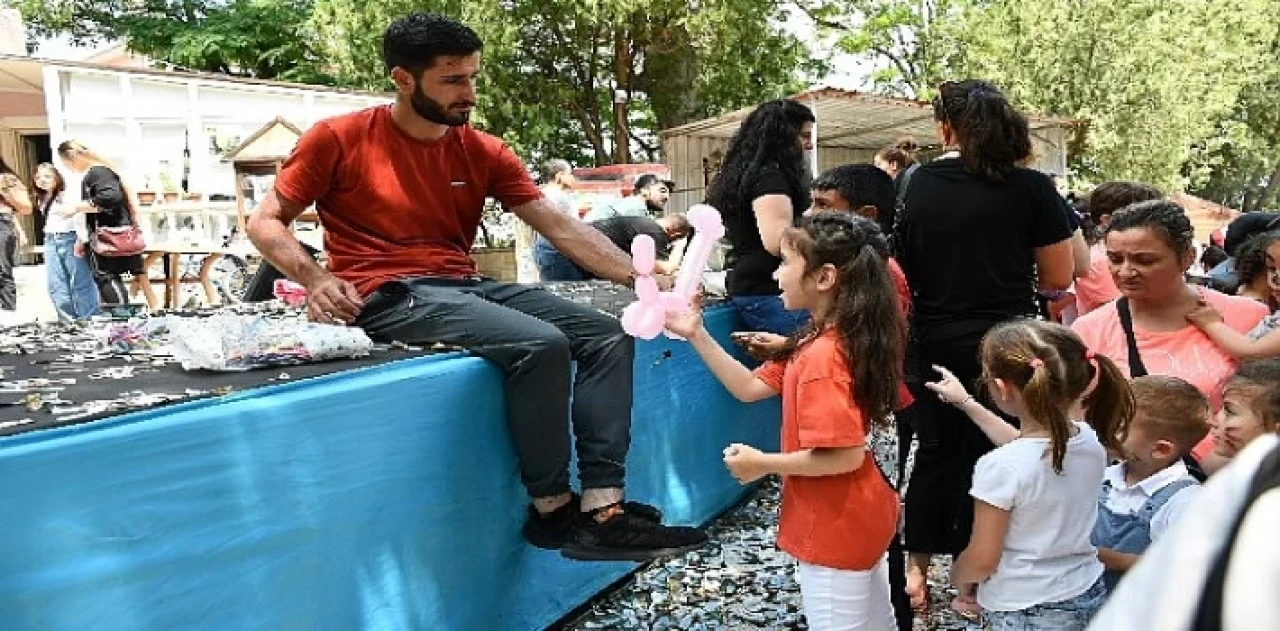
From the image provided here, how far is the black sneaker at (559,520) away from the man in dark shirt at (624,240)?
7.82ft

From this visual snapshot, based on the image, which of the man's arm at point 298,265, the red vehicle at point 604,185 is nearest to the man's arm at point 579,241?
the man's arm at point 298,265

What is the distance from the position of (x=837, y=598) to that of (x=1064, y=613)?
0.45 metres

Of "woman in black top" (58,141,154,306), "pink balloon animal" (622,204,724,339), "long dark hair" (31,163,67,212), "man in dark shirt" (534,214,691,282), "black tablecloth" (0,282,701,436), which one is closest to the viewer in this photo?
"black tablecloth" (0,282,701,436)

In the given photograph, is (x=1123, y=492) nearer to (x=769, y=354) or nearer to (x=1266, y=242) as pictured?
(x=769, y=354)

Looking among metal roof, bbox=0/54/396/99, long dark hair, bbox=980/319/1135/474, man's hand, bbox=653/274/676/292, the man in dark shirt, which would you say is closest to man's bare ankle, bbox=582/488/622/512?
man's hand, bbox=653/274/676/292

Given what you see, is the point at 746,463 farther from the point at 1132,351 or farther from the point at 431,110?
the point at 431,110

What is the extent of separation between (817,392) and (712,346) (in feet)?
1.04

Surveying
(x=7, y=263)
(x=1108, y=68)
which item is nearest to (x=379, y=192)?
(x=7, y=263)

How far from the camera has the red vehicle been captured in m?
8.93

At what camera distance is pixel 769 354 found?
236 centimetres

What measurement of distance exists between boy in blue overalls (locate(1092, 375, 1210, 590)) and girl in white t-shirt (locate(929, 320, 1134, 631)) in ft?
0.50

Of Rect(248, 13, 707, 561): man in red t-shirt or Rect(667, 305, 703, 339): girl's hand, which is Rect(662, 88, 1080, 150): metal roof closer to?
Rect(248, 13, 707, 561): man in red t-shirt

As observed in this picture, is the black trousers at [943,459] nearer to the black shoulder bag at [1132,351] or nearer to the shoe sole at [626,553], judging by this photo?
the black shoulder bag at [1132,351]

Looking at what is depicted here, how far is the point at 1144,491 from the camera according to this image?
2154 millimetres
